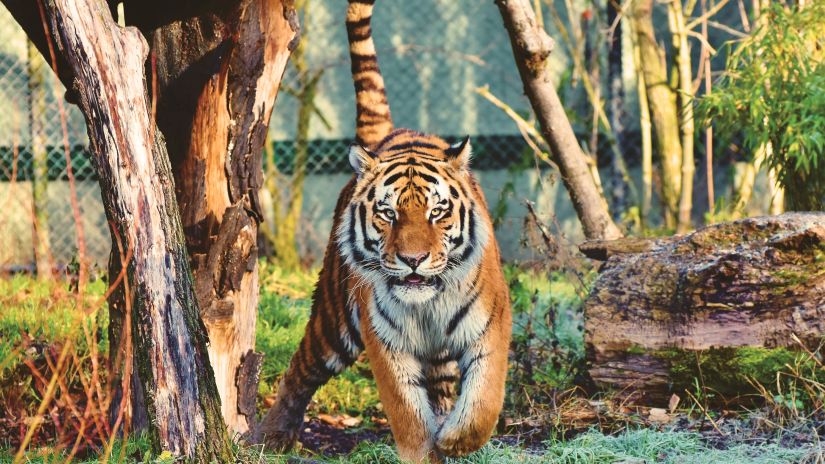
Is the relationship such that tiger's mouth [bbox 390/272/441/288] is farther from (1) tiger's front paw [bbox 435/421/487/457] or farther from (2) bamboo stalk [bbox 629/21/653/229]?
(2) bamboo stalk [bbox 629/21/653/229]

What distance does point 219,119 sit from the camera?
156 inches

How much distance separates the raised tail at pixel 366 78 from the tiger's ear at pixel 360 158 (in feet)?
1.93

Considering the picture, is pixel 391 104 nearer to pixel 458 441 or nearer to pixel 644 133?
pixel 644 133

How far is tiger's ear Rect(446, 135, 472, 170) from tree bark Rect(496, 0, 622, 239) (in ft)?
3.58

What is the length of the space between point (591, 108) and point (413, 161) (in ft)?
17.1

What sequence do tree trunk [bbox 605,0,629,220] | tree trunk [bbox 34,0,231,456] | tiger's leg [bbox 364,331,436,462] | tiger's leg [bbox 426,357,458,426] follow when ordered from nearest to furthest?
1. tree trunk [bbox 34,0,231,456]
2. tiger's leg [bbox 364,331,436,462]
3. tiger's leg [bbox 426,357,458,426]
4. tree trunk [bbox 605,0,629,220]

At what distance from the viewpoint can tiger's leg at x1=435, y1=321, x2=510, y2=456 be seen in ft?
12.2

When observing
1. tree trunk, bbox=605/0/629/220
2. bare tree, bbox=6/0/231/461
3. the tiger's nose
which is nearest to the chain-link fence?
tree trunk, bbox=605/0/629/220

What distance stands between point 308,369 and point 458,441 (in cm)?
107

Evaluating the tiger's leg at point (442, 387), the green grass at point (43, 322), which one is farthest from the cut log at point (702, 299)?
the green grass at point (43, 322)

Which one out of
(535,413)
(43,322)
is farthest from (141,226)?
(43,322)

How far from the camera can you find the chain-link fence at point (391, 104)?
865 centimetres

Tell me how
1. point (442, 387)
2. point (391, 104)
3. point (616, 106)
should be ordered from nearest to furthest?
point (442, 387) → point (616, 106) → point (391, 104)

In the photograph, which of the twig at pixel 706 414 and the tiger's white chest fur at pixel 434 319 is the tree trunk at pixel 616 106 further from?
the tiger's white chest fur at pixel 434 319
